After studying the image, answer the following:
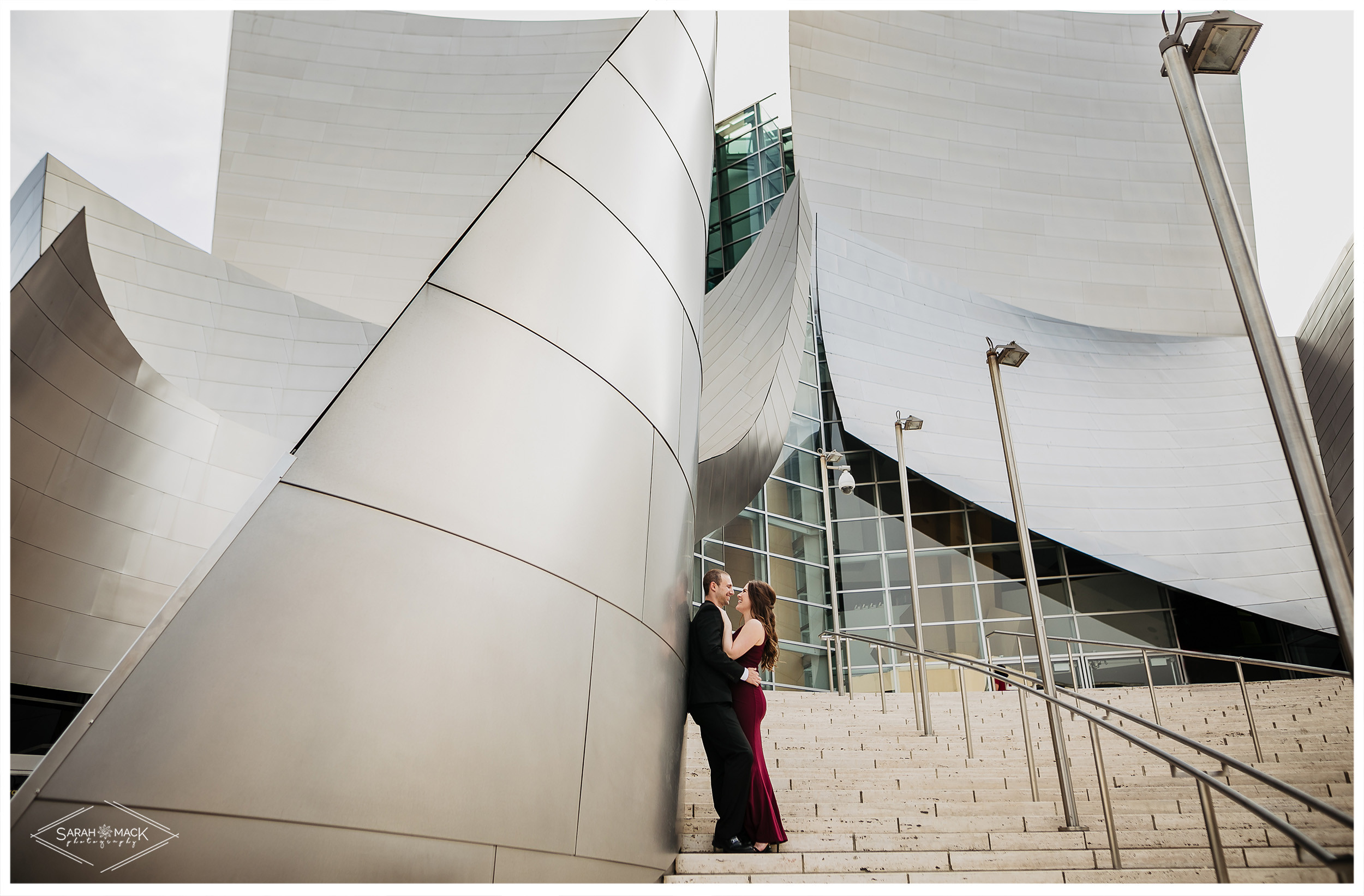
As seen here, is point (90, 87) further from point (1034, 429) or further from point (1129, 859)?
point (1034, 429)

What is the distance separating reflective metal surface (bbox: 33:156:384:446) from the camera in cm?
902

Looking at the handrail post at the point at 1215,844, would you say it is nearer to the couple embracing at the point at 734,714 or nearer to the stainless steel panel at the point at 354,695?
the couple embracing at the point at 734,714

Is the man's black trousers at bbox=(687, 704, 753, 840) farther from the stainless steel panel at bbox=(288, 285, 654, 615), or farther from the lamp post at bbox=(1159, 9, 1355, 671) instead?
the lamp post at bbox=(1159, 9, 1355, 671)

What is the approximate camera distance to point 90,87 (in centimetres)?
693

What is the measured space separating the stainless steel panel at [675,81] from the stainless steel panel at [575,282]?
112 cm

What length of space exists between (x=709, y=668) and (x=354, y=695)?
228 cm

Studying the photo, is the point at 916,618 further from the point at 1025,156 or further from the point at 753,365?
the point at 1025,156

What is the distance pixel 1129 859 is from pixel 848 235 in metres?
17.0

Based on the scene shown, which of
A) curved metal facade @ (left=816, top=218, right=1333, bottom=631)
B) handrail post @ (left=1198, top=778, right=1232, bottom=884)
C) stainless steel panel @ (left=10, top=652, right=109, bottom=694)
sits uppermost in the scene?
curved metal facade @ (left=816, top=218, right=1333, bottom=631)

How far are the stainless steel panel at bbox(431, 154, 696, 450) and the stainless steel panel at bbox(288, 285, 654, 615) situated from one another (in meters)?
0.12

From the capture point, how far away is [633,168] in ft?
14.6

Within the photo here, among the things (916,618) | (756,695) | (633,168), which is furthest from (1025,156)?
(756,695)

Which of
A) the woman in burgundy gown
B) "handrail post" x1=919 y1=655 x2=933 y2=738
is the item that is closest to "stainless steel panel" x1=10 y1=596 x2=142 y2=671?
the woman in burgundy gown

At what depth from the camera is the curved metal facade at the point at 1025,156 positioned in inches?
763
